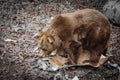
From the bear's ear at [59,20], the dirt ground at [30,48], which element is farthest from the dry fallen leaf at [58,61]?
the bear's ear at [59,20]

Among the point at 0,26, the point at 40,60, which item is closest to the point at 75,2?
the point at 0,26

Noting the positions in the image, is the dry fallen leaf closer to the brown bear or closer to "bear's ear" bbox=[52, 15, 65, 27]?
the brown bear

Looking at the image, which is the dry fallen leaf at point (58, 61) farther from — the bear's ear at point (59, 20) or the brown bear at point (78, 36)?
the bear's ear at point (59, 20)

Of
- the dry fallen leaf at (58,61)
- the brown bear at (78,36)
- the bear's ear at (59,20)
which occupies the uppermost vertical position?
the bear's ear at (59,20)

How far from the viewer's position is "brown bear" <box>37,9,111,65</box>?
6316mm

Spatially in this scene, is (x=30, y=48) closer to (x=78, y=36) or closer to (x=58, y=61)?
(x=58, y=61)

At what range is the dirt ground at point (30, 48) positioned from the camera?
623cm

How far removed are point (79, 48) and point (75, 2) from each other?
3121mm

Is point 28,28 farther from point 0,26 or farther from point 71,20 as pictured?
point 71,20

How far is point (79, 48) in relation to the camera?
6.43m

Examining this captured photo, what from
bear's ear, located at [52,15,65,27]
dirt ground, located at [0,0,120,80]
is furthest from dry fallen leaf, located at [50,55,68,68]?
bear's ear, located at [52,15,65,27]

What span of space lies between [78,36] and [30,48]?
1281 millimetres

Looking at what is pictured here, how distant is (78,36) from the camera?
6.33m

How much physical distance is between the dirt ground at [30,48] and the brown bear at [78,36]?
310 mm
